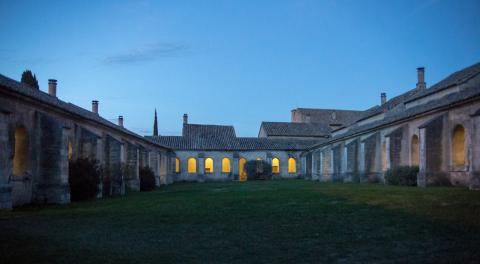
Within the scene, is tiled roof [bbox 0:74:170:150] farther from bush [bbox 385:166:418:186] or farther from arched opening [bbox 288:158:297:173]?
arched opening [bbox 288:158:297:173]

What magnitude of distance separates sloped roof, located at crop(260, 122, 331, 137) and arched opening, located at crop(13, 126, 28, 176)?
132 ft

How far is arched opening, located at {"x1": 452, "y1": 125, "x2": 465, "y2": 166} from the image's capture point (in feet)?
64.0

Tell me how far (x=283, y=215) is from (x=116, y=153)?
14871 millimetres

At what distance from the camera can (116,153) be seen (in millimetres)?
22766

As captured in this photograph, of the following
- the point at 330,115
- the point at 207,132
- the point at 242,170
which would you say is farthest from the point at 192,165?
the point at 330,115

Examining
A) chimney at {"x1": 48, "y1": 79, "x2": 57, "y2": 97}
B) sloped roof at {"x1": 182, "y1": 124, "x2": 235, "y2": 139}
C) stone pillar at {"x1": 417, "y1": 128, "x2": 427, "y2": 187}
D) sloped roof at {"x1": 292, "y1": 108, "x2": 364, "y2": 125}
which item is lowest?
stone pillar at {"x1": 417, "y1": 128, "x2": 427, "y2": 187}

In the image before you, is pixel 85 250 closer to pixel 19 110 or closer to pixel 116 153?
pixel 19 110

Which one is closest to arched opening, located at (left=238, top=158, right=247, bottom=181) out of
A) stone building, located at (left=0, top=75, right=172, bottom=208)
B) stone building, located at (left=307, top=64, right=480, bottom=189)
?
stone building, located at (left=307, top=64, right=480, bottom=189)

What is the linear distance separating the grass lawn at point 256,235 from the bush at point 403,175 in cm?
1015

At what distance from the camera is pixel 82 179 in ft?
56.8

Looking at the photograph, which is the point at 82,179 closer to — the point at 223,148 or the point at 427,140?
the point at 427,140

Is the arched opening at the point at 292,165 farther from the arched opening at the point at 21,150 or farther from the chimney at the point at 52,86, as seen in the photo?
the arched opening at the point at 21,150

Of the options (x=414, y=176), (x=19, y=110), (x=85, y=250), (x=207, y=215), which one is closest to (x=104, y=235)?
(x=85, y=250)

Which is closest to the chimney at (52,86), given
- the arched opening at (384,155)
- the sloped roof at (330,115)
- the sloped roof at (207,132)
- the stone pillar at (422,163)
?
the arched opening at (384,155)
